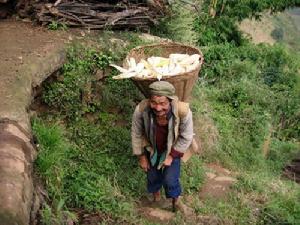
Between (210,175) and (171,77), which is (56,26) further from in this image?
(210,175)

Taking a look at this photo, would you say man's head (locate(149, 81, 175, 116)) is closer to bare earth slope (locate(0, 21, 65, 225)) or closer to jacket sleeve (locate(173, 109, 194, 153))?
jacket sleeve (locate(173, 109, 194, 153))

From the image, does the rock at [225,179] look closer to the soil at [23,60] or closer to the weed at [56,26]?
the soil at [23,60]

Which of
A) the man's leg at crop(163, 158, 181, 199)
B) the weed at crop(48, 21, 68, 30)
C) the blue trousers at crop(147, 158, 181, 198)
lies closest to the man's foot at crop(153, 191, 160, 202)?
the blue trousers at crop(147, 158, 181, 198)

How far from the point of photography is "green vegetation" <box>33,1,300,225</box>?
4.68m

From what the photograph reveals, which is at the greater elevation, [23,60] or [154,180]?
[23,60]

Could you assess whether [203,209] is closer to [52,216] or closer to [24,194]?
[52,216]

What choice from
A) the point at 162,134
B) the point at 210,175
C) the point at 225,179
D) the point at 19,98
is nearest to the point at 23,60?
the point at 19,98

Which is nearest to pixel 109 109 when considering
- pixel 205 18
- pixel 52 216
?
pixel 52 216

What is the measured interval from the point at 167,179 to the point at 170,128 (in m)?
0.56

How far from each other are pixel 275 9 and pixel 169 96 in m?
9.62

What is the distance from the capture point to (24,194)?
345cm

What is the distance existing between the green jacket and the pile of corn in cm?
54

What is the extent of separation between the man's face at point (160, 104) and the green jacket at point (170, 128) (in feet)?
0.34

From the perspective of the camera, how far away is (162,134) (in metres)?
4.62
